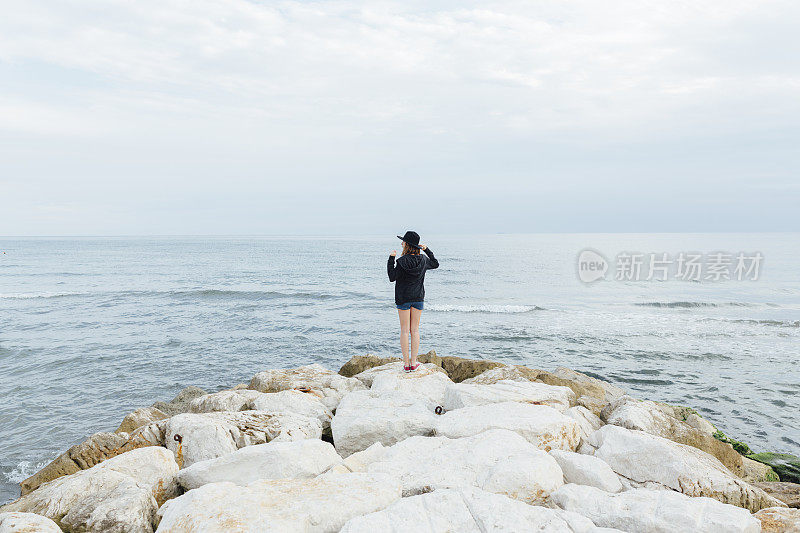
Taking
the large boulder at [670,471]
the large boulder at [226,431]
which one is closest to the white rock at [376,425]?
the large boulder at [226,431]

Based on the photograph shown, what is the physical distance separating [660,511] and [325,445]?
135 inches

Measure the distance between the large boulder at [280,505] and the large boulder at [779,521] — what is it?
3214mm

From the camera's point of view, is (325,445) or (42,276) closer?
(325,445)

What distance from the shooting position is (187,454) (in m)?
6.12

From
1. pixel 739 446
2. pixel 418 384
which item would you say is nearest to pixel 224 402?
pixel 418 384

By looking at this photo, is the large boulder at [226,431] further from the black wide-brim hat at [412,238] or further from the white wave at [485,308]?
the white wave at [485,308]

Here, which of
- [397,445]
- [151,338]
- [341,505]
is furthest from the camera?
[151,338]

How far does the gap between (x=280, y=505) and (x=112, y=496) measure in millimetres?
1926

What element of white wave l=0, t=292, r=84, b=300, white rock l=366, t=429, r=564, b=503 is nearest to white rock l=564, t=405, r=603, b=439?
white rock l=366, t=429, r=564, b=503

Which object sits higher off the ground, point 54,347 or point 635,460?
point 635,460

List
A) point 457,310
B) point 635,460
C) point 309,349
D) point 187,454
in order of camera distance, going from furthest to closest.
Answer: point 457,310
point 309,349
point 187,454
point 635,460

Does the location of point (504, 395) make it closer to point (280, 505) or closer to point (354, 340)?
point (280, 505)

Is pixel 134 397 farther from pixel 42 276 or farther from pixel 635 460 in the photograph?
pixel 42 276

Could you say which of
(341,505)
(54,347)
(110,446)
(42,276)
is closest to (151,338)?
(54,347)
